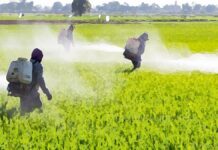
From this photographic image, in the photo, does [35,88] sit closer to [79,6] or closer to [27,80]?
[27,80]

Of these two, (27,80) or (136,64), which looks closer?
(27,80)

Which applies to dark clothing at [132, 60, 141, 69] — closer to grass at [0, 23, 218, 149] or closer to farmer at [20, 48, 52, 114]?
grass at [0, 23, 218, 149]

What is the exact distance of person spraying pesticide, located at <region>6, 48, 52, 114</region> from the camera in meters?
10.2

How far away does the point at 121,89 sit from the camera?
1555 centimetres

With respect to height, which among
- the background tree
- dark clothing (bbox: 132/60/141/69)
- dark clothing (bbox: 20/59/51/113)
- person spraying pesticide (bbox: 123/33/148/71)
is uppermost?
dark clothing (bbox: 20/59/51/113)

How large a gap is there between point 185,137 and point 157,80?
31.0 ft

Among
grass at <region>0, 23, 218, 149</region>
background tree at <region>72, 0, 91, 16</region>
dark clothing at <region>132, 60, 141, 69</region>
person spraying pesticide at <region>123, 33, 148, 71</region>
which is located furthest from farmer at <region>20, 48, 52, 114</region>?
background tree at <region>72, 0, 91, 16</region>

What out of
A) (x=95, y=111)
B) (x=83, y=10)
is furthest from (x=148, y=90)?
(x=83, y=10)

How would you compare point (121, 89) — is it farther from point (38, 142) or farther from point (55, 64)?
point (55, 64)

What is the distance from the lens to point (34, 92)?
35.7 ft

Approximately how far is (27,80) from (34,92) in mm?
652

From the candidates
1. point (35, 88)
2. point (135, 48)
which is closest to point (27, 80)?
point (35, 88)

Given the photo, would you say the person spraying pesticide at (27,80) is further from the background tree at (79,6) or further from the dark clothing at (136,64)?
the background tree at (79,6)

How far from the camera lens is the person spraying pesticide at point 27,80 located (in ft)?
33.6
